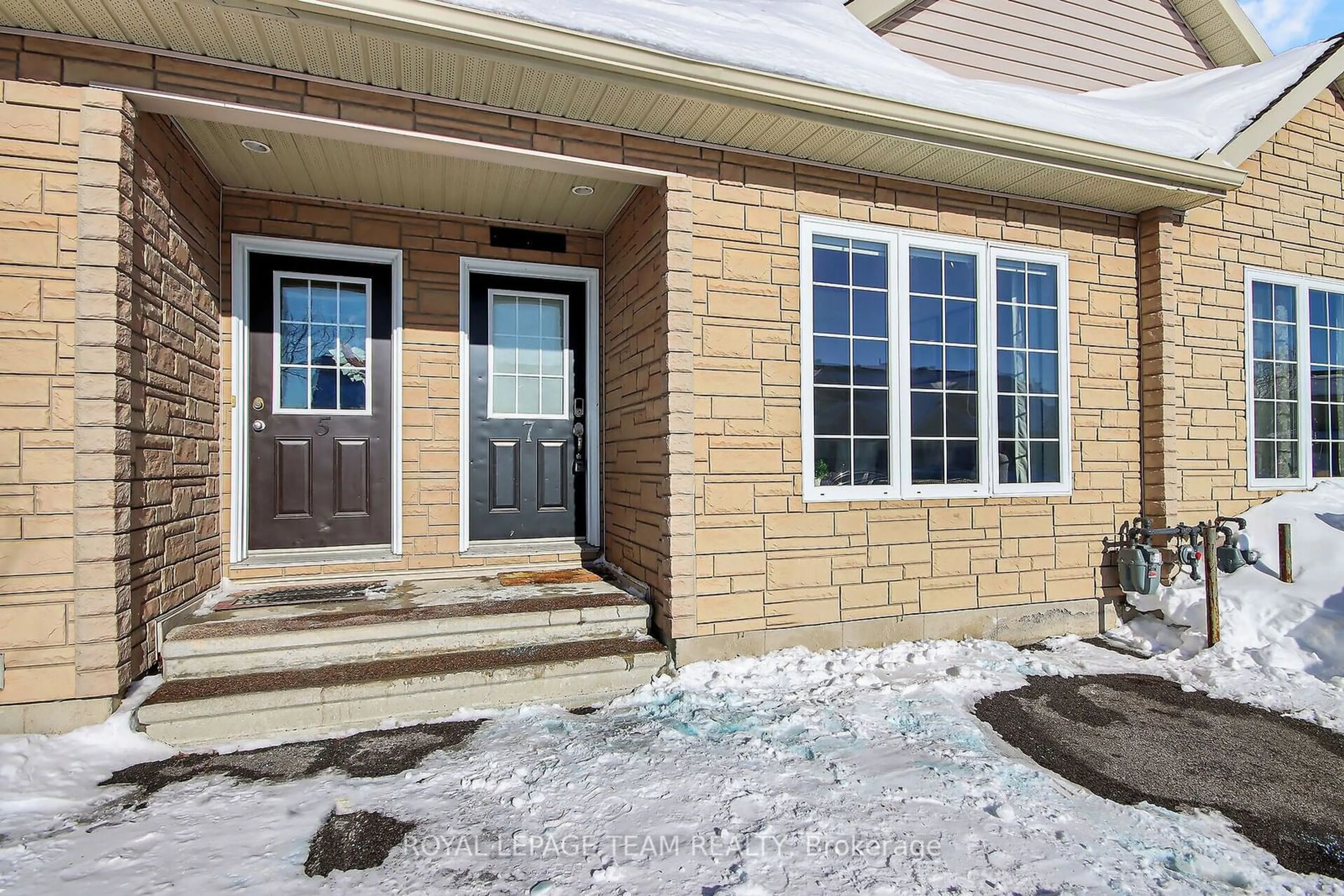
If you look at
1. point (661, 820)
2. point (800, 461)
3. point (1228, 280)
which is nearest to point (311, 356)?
point (800, 461)

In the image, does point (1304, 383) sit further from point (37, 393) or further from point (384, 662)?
point (37, 393)

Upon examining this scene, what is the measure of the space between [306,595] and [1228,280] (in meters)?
6.76

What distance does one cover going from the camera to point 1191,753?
9.55 feet

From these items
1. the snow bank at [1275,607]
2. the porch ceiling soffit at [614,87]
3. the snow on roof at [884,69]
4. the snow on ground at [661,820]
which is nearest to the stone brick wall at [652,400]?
the porch ceiling soffit at [614,87]

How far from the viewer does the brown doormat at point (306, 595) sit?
3.74 metres

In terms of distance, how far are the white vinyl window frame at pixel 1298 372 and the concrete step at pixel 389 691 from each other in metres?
4.86

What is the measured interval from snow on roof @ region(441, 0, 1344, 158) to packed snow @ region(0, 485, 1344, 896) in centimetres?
315

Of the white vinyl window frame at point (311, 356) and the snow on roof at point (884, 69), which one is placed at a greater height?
the snow on roof at point (884, 69)

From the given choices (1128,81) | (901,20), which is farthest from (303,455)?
(1128,81)

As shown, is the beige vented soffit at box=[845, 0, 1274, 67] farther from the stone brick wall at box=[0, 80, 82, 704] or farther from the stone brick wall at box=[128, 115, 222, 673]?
the stone brick wall at box=[0, 80, 82, 704]

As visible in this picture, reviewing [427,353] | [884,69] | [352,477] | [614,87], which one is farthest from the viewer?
[427,353]

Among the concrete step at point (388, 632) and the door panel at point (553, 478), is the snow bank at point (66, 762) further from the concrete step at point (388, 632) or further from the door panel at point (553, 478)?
the door panel at point (553, 478)

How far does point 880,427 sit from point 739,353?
106 centimetres

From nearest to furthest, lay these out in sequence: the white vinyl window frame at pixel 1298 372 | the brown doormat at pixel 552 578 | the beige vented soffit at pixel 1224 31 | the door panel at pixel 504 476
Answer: the brown doormat at pixel 552 578 < the door panel at pixel 504 476 < the white vinyl window frame at pixel 1298 372 < the beige vented soffit at pixel 1224 31
